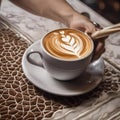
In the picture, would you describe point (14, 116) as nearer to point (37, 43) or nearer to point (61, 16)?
point (37, 43)

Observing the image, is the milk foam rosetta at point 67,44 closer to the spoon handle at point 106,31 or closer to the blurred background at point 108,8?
the spoon handle at point 106,31

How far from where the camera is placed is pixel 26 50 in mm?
641

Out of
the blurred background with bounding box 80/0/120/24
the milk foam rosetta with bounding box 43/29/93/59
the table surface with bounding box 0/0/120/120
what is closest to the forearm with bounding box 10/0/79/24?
the table surface with bounding box 0/0/120/120

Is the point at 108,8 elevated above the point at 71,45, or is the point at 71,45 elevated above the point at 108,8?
the point at 71,45

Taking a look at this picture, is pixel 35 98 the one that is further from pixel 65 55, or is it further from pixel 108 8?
pixel 108 8

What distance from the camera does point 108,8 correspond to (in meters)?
1.12

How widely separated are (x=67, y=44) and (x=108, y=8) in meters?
0.61

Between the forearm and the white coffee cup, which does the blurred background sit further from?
the white coffee cup

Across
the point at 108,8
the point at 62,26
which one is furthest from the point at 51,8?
the point at 108,8

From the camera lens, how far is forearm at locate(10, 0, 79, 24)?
2.41 feet

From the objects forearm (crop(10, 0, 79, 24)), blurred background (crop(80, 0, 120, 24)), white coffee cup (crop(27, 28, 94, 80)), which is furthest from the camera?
blurred background (crop(80, 0, 120, 24))

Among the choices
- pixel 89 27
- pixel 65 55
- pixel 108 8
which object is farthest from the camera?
pixel 108 8

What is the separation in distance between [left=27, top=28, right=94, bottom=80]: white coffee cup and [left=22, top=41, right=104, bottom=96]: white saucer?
0.02 metres

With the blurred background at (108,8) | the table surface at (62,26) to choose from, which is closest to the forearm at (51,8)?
the table surface at (62,26)
